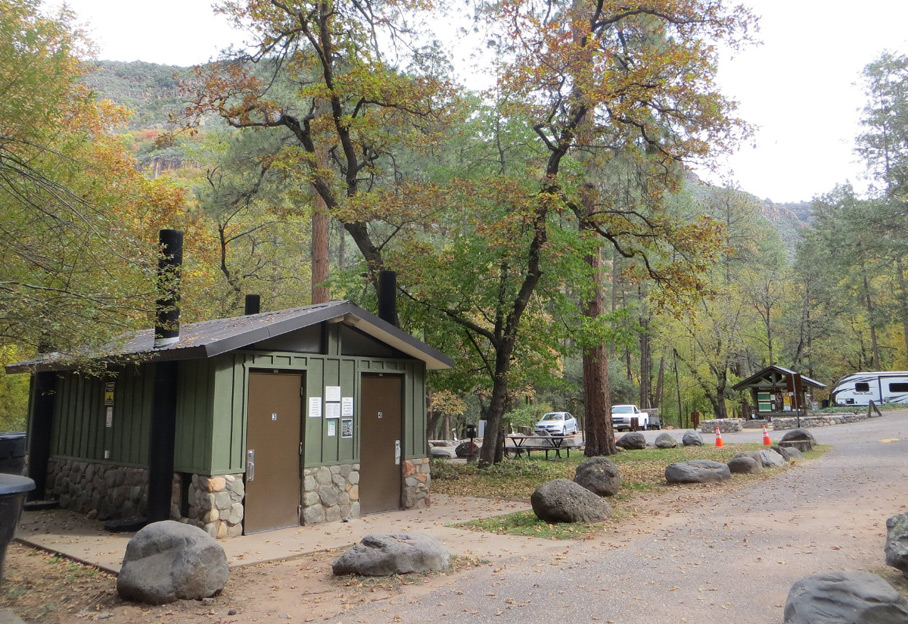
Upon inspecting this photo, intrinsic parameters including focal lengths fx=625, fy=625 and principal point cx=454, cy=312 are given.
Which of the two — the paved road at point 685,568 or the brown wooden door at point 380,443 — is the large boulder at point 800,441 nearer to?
the paved road at point 685,568

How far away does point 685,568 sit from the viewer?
20.5 ft

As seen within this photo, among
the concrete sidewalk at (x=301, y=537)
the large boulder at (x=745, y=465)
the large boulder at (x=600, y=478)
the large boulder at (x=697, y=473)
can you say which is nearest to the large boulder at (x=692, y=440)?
the large boulder at (x=745, y=465)

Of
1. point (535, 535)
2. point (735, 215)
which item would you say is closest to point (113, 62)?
point (735, 215)

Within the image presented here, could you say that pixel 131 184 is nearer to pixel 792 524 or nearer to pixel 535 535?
pixel 535 535

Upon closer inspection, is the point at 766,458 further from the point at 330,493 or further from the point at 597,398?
the point at 330,493

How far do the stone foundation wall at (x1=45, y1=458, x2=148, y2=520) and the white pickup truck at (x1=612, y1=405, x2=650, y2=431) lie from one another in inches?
1105

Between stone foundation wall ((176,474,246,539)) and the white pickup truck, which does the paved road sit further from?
the white pickup truck

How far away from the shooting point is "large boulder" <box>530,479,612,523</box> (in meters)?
8.60

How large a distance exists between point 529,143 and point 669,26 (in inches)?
171

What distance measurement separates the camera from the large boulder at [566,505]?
28.2ft

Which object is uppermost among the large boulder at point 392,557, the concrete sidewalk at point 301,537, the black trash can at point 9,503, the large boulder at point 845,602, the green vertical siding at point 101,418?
the green vertical siding at point 101,418

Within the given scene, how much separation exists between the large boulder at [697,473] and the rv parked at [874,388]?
23976 millimetres

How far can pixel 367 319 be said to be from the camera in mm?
9797

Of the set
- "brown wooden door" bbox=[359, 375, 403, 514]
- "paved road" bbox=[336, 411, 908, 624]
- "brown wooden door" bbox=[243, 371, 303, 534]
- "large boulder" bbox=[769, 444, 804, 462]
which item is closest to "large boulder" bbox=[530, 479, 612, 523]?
"paved road" bbox=[336, 411, 908, 624]
